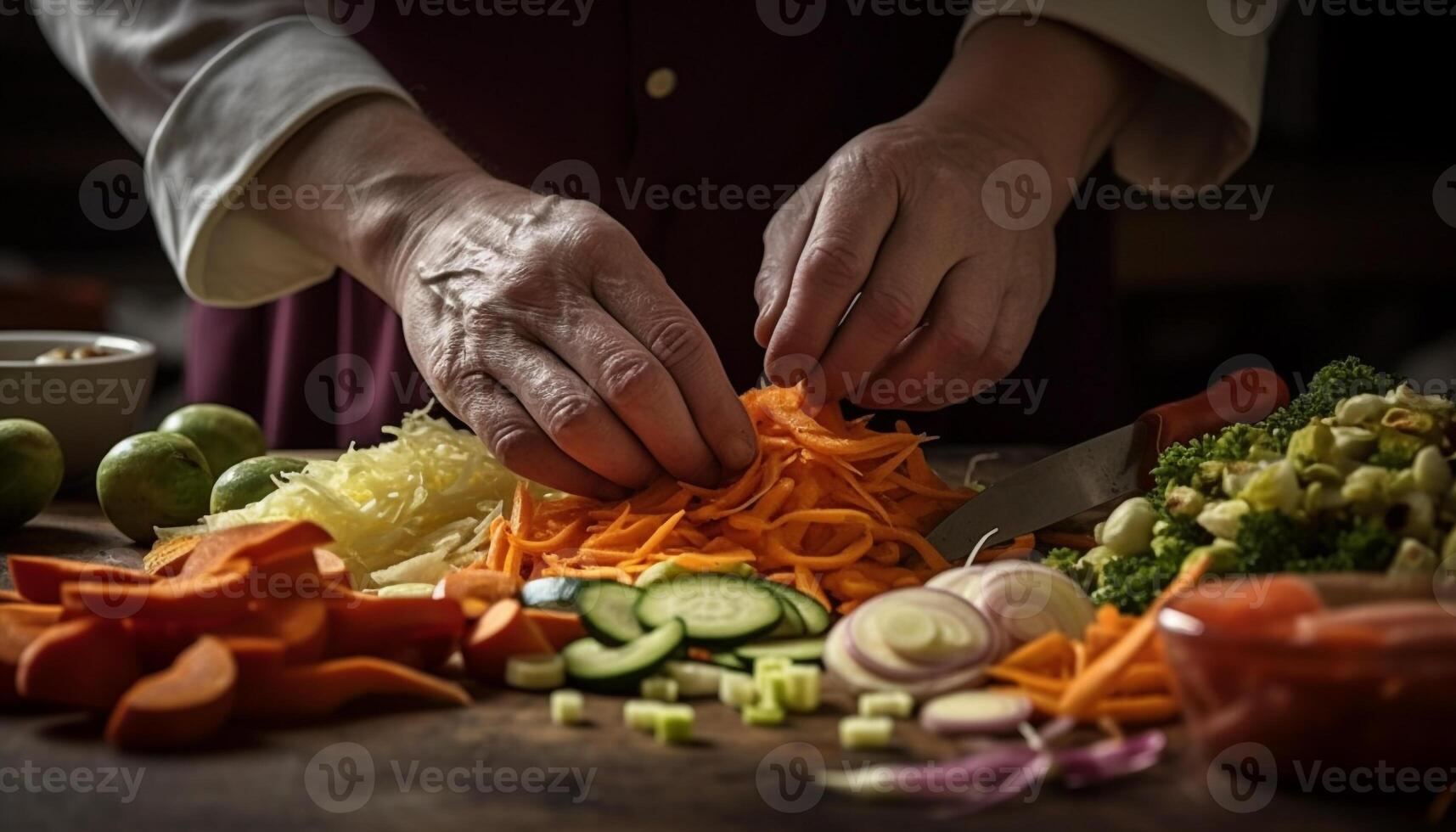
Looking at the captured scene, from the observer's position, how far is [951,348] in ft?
8.30

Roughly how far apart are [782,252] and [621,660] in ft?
3.24

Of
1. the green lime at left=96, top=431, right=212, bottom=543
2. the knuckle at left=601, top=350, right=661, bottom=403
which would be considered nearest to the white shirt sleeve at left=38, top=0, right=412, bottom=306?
the green lime at left=96, top=431, right=212, bottom=543

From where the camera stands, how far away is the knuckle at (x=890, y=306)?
2.42m

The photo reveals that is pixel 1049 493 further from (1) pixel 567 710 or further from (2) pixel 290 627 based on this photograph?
(2) pixel 290 627

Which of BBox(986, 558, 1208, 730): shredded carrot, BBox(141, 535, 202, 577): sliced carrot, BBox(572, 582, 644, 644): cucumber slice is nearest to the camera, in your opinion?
BBox(986, 558, 1208, 730): shredded carrot

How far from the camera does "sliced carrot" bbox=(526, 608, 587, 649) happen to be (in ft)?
6.17

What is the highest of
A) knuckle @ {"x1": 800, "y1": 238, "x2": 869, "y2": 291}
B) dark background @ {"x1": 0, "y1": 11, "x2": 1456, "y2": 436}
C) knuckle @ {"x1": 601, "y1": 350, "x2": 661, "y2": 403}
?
knuckle @ {"x1": 800, "y1": 238, "x2": 869, "y2": 291}

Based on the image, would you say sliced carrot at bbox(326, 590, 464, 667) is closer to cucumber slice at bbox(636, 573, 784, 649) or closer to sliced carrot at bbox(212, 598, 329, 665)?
sliced carrot at bbox(212, 598, 329, 665)

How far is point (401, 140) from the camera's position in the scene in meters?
2.75

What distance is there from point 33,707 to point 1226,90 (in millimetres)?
2445

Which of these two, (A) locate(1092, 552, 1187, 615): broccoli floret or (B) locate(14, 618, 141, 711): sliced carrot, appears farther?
(A) locate(1092, 552, 1187, 615): broccoli floret

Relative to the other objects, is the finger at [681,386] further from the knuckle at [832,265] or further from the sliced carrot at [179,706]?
the sliced carrot at [179,706]

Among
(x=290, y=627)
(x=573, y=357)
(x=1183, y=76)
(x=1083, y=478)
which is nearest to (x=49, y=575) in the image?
(x=290, y=627)

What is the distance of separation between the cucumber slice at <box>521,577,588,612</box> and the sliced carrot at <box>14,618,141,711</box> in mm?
543
